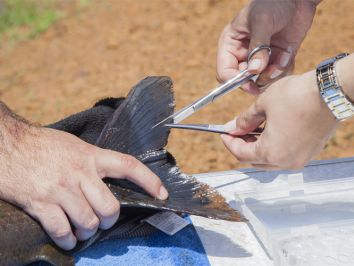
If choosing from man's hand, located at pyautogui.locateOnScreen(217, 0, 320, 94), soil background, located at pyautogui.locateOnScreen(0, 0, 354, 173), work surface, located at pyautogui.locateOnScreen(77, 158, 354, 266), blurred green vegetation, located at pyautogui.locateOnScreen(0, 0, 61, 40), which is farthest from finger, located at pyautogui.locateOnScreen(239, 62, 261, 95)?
blurred green vegetation, located at pyautogui.locateOnScreen(0, 0, 61, 40)

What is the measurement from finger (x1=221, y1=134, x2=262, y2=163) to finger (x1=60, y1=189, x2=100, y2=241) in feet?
1.65

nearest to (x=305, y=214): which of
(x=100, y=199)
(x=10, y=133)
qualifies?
(x=100, y=199)

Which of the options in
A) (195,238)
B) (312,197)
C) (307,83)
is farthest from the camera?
(312,197)

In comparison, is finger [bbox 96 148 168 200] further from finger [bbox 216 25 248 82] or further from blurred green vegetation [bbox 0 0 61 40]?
blurred green vegetation [bbox 0 0 61 40]

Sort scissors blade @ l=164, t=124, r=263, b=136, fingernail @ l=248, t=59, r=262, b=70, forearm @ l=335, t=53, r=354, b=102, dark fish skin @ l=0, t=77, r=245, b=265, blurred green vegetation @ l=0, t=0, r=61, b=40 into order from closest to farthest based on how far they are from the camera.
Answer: forearm @ l=335, t=53, r=354, b=102
dark fish skin @ l=0, t=77, r=245, b=265
scissors blade @ l=164, t=124, r=263, b=136
fingernail @ l=248, t=59, r=262, b=70
blurred green vegetation @ l=0, t=0, r=61, b=40

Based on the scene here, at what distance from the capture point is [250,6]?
237 cm

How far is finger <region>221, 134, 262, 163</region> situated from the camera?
6.68ft

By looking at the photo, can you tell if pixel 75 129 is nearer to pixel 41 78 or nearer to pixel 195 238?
pixel 195 238

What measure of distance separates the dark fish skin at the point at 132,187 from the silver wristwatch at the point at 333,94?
424mm

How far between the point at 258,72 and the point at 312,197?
1.57ft

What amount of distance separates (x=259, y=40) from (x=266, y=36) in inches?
1.2

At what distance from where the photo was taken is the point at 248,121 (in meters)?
2.07

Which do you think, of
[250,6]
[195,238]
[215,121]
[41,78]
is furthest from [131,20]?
[195,238]

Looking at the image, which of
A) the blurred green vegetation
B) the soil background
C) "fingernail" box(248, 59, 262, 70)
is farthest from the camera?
the blurred green vegetation
